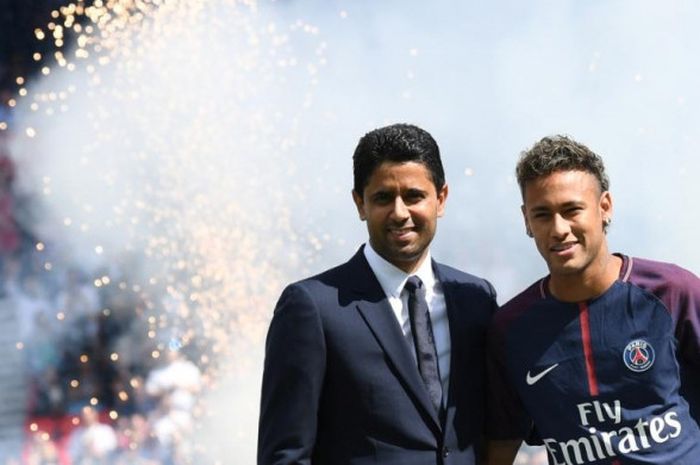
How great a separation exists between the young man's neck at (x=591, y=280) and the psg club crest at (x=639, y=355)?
157mm

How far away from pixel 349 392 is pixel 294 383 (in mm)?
138

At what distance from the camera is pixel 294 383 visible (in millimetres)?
2711

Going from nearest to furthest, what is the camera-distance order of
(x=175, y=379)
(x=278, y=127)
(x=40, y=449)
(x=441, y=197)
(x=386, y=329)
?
(x=386, y=329)
(x=441, y=197)
(x=40, y=449)
(x=175, y=379)
(x=278, y=127)

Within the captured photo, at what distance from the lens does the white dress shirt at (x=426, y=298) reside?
9.21 ft

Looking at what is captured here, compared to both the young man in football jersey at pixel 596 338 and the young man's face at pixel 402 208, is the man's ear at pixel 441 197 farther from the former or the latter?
the young man in football jersey at pixel 596 338

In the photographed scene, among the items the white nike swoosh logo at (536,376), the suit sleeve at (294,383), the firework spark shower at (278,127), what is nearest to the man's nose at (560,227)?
the white nike swoosh logo at (536,376)

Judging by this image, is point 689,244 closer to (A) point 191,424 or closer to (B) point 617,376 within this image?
(A) point 191,424

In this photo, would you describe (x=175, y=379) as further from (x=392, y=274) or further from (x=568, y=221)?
(x=568, y=221)

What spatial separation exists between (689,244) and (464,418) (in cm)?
769

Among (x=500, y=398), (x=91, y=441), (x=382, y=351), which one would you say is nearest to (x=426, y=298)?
(x=382, y=351)

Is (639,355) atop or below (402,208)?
below

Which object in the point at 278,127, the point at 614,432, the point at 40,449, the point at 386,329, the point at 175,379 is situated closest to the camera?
the point at 614,432

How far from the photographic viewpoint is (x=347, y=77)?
11.3 meters

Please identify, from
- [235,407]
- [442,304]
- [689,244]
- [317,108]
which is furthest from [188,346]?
[442,304]
